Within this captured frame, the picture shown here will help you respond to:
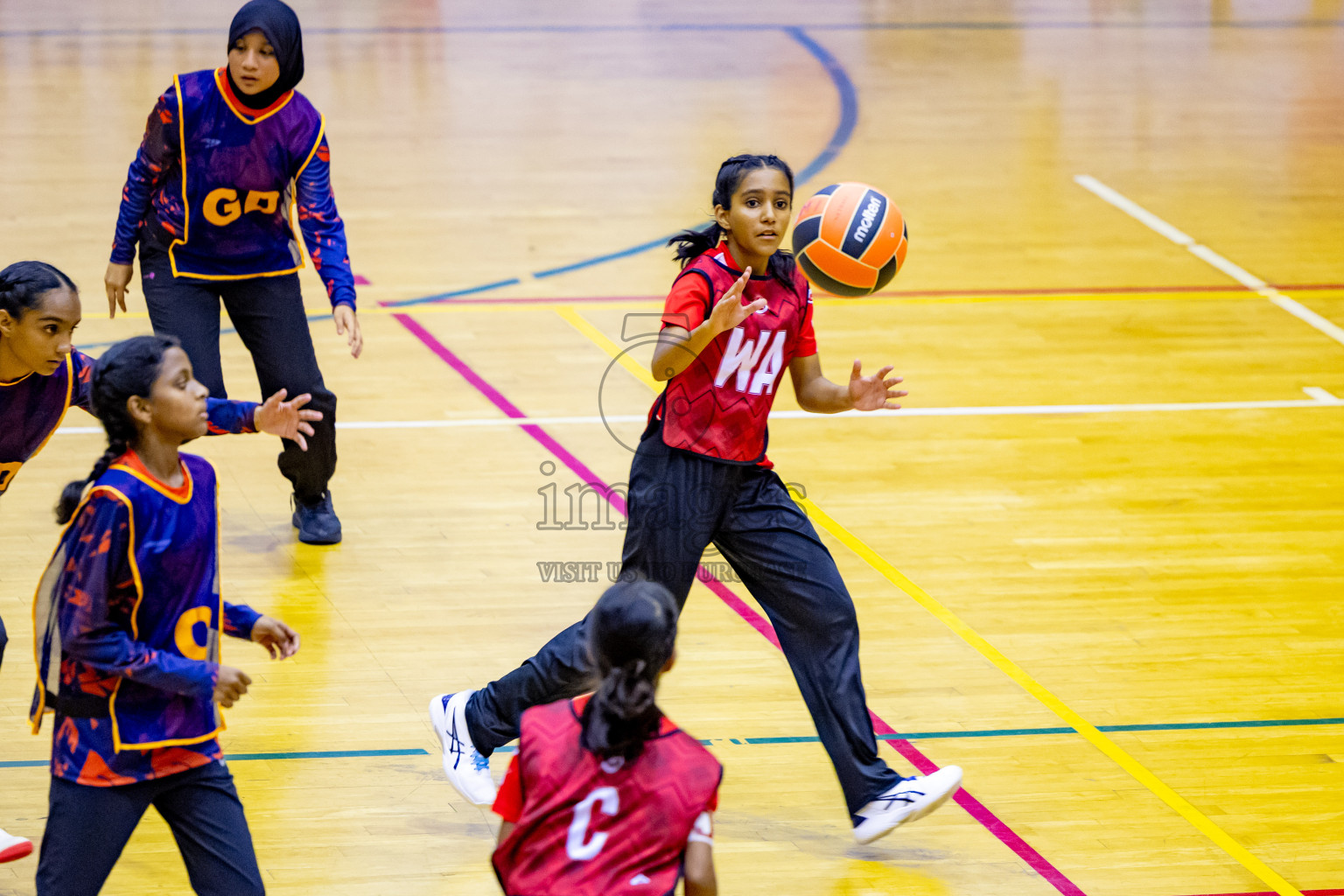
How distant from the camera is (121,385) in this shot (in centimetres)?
309

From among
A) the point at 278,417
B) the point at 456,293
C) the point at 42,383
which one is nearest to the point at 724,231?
the point at 278,417

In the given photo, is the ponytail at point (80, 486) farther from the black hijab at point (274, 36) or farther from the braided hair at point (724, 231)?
the black hijab at point (274, 36)

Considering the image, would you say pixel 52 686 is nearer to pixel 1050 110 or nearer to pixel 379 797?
pixel 379 797

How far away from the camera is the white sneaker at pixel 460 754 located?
426 cm

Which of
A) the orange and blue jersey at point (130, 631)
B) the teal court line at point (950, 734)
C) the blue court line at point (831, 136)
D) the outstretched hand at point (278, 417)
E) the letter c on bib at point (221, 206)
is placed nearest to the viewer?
the orange and blue jersey at point (130, 631)

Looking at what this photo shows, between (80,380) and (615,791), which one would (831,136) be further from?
(615,791)

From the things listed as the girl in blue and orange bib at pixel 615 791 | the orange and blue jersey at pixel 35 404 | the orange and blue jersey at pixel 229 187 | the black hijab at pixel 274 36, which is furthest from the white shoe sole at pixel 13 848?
the black hijab at pixel 274 36

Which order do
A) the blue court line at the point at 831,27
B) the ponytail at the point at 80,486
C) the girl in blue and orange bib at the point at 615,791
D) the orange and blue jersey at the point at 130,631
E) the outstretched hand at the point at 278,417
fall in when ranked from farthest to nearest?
the blue court line at the point at 831,27 → the outstretched hand at the point at 278,417 → the ponytail at the point at 80,486 → the orange and blue jersey at the point at 130,631 → the girl in blue and orange bib at the point at 615,791

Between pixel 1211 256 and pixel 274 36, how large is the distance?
637cm

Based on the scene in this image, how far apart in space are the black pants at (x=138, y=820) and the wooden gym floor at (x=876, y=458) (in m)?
0.85

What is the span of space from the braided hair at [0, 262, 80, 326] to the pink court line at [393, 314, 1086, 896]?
1.84m

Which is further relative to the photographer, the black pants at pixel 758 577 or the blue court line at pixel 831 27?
the blue court line at pixel 831 27

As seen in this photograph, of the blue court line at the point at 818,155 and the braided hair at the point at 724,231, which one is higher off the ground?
the braided hair at the point at 724,231

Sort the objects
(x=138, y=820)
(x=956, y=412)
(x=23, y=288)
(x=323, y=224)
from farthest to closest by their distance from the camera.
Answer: (x=956, y=412) → (x=323, y=224) → (x=23, y=288) → (x=138, y=820)
